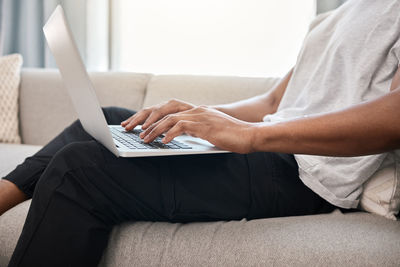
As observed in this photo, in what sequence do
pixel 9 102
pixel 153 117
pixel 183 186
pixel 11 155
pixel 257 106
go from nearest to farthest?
1. pixel 183 186
2. pixel 153 117
3. pixel 257 106
4. pixel 11 155
5. pixel 9 102

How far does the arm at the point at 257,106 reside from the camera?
1218 millimetres

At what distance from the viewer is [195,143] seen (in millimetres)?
853

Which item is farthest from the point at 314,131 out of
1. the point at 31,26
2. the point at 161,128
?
the point at 31,26

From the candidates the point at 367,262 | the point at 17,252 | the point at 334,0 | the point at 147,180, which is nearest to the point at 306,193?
the point at 367,262

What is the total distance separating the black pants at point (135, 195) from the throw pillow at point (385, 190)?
104 mm

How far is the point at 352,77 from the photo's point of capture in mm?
898

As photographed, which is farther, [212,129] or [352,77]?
[352,77]

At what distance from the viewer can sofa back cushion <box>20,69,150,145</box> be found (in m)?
1.83

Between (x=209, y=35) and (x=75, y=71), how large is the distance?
174 cm

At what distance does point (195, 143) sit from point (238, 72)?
1576mm

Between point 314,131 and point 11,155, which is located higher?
point 314,131

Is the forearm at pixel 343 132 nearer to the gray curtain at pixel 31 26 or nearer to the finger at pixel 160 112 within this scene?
the finger at pixel 160 112

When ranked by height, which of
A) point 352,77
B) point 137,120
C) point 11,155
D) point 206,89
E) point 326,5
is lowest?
point 11,155

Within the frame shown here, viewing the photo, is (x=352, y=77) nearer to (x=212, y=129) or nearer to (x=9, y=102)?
(x=212, y=129)
